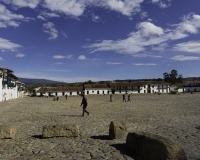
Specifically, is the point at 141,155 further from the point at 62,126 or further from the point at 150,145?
the point at 62,126

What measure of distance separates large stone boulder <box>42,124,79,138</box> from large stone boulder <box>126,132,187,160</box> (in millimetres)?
2645

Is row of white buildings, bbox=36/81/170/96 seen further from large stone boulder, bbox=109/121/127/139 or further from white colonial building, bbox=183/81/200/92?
large stone boulder, bbox=109/121/127/139

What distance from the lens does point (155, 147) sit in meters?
5.62

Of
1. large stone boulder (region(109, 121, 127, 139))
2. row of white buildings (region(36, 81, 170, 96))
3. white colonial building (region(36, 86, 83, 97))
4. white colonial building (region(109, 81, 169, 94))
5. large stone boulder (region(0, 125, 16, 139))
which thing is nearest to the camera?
large stone boulder (region(109, 121, 127, 139))

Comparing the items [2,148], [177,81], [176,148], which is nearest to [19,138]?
[2,148]

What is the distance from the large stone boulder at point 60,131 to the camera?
8.55 meters

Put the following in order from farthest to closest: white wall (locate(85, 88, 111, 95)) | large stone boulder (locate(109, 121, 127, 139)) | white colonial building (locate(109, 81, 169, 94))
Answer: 1. white colonial building (locate(109, 81, 169, 94))
2. white wall (locate(85, 88, 111, 95))
3. large stone boulder (locate(109, 121, 127, 139))

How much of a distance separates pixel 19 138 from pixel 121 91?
88.2 metres

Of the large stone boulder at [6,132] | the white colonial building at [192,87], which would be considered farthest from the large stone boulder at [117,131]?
the white colonial building at [192,87]

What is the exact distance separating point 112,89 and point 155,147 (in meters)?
90.6

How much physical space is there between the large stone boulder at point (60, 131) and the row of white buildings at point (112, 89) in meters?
76.2

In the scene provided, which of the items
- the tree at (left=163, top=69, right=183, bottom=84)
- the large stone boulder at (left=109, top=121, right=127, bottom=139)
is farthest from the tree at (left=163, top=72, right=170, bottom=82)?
the large stone boulder at (left=109, top=121, right=127, bottom=139)

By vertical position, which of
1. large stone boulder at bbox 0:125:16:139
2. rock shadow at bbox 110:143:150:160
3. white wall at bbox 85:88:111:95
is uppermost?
white wall at bbox 85:88:111:95

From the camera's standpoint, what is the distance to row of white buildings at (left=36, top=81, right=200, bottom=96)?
90.0 metres
